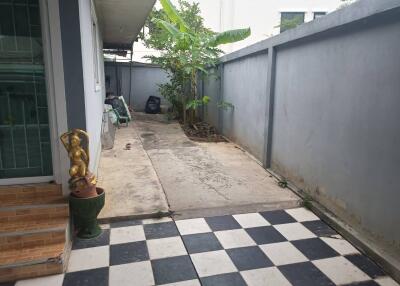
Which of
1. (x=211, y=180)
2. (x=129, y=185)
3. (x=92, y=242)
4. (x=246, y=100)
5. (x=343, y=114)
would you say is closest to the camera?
(x=92, y=242)

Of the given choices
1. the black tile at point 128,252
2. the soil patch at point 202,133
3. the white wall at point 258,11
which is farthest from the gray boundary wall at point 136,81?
the black tile at point 128,252

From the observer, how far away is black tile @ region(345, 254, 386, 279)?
7.93 feet

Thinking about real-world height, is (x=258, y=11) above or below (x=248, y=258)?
above

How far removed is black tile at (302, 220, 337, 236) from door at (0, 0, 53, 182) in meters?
2.64

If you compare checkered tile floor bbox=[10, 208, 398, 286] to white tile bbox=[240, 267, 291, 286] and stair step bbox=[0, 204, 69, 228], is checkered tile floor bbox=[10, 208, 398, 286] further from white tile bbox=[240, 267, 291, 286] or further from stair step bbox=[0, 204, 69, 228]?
stair step bbox=[0, 204, 69, 228]

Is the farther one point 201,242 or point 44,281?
point 201,242

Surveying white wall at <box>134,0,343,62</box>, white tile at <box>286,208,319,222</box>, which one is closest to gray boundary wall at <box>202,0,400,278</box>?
white tile at <box>286,208,319,222</box>

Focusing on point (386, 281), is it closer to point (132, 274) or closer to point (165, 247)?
point (165, 247)

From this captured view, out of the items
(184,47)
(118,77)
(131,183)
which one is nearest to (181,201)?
(131,183)

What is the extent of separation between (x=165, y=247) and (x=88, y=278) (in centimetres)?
68

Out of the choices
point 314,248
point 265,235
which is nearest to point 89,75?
point 265,235

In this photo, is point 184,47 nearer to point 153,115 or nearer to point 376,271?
point 153,115

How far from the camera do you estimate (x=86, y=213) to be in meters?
2.72

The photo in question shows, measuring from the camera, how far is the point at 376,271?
2445 mm
